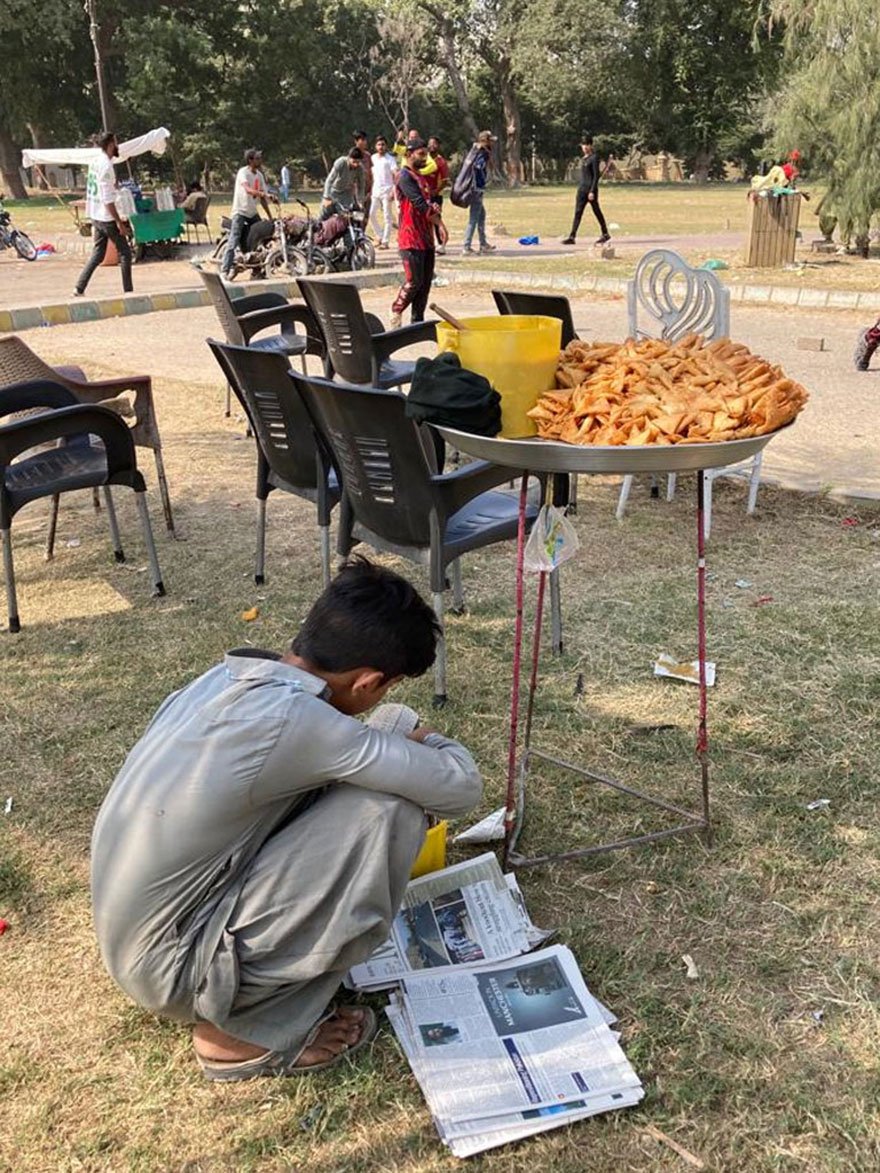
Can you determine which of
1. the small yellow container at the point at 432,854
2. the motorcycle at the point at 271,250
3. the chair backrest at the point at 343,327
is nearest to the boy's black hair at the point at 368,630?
the small yellow container at the point at 432,854

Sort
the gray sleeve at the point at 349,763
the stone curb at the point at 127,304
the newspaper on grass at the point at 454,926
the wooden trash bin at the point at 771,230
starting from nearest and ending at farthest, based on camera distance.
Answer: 1. the gray sleeve at the point at 349,763
2. the newspaper on grass at the point at 454,926
3. the stone curb at the point at 127,304
4. the wooden trash bin at the point at 771,230

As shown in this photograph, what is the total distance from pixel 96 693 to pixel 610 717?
172 cm

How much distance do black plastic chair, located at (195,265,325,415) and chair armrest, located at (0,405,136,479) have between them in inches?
79.1

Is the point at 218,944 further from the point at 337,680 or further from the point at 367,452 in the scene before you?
the point at 367,452

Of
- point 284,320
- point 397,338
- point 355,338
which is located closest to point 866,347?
point 397,338

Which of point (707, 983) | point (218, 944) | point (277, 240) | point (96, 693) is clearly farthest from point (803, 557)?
point (277, 240)

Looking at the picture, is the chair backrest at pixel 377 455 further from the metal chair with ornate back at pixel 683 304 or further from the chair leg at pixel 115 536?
the metal chair with ornate back at pixel 683 304

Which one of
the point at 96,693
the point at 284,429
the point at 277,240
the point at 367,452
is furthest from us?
the point at 277,240

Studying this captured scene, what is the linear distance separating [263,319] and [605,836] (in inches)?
169

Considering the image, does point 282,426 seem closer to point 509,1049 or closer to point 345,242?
point 509,1049

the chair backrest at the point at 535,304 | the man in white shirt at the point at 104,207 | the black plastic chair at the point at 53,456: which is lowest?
the black plastic chair at the point at 53,456

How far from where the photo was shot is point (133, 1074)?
1.94 m

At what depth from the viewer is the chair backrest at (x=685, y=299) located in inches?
177

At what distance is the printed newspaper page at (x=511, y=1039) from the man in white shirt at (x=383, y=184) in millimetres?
15934
